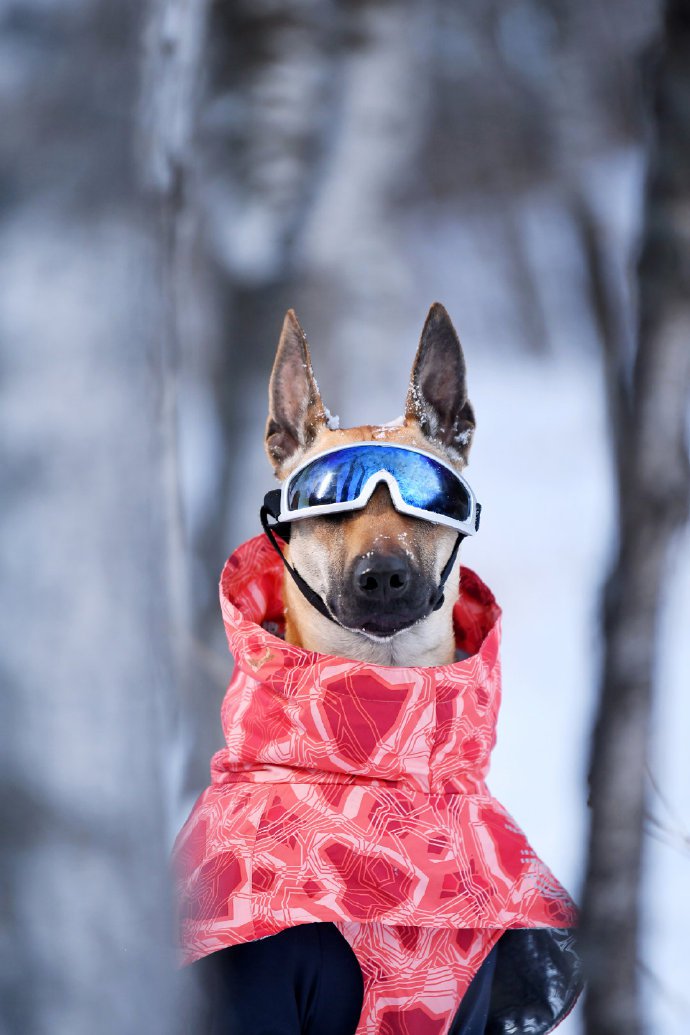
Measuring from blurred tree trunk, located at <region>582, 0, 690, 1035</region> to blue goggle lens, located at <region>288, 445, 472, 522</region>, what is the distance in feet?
3.07

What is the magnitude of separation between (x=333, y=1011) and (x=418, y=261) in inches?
39.5

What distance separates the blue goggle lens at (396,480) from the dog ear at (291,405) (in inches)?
7.1

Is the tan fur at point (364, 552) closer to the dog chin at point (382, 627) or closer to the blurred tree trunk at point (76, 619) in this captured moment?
the dog chin at point (382, 627)

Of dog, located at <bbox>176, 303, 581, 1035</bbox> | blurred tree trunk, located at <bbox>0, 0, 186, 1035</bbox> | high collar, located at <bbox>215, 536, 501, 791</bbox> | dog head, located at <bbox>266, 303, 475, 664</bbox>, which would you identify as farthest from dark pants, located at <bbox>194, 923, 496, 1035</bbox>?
blurred tree trunk, located at <bbox>0, 0, 186, 1035</bbox>

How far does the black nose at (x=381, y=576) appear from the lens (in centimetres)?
135

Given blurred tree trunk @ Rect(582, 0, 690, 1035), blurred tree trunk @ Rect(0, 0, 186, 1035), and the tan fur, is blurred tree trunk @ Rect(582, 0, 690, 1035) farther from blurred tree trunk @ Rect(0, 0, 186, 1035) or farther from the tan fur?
the tan fur

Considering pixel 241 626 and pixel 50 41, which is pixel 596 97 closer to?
pixel 50 41

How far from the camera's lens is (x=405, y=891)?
3.78ft

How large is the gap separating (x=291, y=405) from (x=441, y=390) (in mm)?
267

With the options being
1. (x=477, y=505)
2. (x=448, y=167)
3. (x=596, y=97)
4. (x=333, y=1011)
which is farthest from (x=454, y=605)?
(x=596, y=97)

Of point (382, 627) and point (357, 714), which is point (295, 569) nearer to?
point (382, 627)

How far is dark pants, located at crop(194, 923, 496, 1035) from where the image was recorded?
3.67 feet

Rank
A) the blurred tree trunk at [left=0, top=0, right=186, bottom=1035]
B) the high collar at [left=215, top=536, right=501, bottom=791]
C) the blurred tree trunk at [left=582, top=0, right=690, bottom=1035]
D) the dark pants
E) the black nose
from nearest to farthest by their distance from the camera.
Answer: the blurred tree trunk at [left=0, top=0, right=186, bottom=1035] < the blurred tree trunk at [left=582, top=0, right=690, bottom=1035] < the dark pants < the high collar at [left=215, top=536, right=501, bottom=791] < the black nose

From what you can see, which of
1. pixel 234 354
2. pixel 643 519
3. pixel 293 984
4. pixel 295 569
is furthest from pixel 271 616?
pixel 643 519
